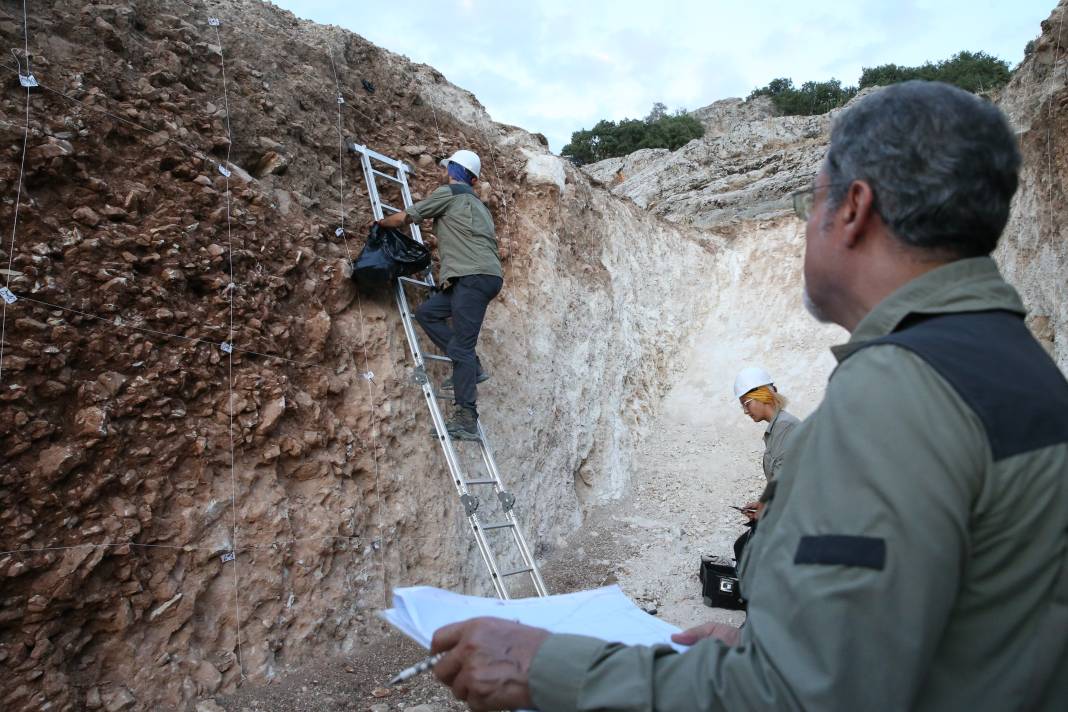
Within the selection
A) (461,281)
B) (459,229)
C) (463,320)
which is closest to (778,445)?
(463,320)

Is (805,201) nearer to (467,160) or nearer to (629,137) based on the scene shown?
(467,160)

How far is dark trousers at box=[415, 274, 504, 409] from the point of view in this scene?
6199 millimetres

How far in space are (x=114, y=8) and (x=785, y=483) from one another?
Result: 21.1ft

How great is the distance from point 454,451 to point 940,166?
512 centimetres

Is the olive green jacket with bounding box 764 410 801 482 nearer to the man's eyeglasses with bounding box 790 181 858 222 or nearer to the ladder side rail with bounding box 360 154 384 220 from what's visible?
the man's eyeglasses with bounding box 790 181 858 222

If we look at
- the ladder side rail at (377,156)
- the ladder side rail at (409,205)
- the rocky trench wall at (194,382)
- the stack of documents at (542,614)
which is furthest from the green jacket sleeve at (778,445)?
the ladder side rail at (377,156)

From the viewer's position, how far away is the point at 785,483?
4.42ft

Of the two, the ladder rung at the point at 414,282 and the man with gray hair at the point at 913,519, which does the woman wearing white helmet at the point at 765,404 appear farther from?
the man with gray hair at the point at 913,519

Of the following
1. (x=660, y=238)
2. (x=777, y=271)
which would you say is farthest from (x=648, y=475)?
(x=777, y=271)

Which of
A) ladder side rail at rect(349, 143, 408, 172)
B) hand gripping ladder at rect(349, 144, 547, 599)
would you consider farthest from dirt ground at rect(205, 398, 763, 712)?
ladder side rail at rect(349, 143, 408, 172)

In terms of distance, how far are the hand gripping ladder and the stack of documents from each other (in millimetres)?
3279

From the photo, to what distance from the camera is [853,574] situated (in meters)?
1.07

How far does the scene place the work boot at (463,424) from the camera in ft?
20.4

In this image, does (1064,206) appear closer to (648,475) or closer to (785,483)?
(648,475)
